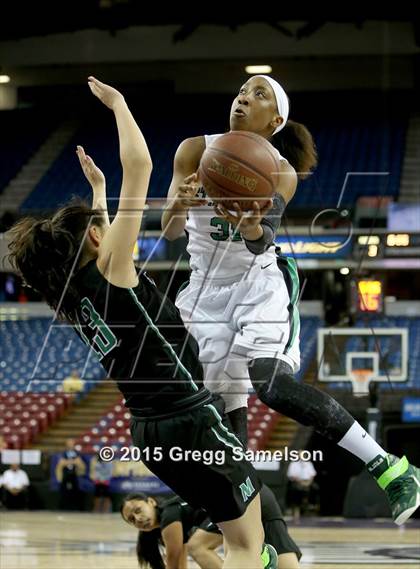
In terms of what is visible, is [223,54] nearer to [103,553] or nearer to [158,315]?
[103,553]

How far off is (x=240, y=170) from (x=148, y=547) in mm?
3056

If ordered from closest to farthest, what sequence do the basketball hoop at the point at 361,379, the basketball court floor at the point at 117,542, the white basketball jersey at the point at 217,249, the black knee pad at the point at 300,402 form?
the black knee pad at the point at 300,402 < the white basketball jersey at the point at 217,249 < the basketball court floor at the point at 117,542 < the basketball hoop at the point at 361,379

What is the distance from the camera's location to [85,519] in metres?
13.7

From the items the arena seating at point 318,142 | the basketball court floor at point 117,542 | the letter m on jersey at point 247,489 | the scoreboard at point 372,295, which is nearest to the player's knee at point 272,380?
the letter m on jersey at point 247,489

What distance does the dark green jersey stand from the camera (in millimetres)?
4074

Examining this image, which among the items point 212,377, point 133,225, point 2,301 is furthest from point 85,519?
point 133,225

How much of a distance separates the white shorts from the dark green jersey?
2.23 ft

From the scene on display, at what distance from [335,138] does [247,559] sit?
8.76 meters

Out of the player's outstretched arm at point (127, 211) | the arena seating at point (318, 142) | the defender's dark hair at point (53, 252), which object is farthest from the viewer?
the arena seating at point (318, 142)

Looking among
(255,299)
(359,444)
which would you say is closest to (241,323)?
(255,299)

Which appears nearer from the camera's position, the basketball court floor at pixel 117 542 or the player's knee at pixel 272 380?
the player's knee at pixel 272 380

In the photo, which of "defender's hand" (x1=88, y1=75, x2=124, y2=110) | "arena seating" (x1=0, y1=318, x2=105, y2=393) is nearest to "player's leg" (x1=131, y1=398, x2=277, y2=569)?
"defender's hand" (x1=88, y1=75, x2=124, y2=110)

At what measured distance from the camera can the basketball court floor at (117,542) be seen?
888 cm

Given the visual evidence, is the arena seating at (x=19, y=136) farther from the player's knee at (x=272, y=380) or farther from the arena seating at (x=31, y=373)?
the player's knee at (x=272, y=380)
